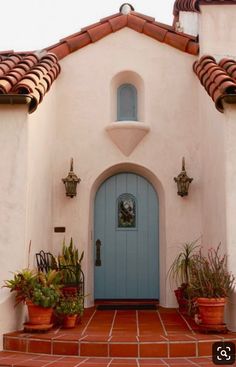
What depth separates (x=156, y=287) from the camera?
8.95 m

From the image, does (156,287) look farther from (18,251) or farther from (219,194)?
(18,251)

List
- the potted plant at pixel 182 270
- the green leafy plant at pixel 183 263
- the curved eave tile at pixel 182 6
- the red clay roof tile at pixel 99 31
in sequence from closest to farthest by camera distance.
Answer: the potted plant at pixel 182 270, the green leafy plant at pixel 183 263, the red clay roof tile at pixel 99 31, the curved eave tile at pixel 182 6

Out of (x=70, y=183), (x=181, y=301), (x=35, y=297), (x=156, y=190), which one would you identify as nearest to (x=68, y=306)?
(x=35, y=297)

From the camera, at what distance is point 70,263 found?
26.4ft

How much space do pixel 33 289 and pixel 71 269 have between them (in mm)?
1661

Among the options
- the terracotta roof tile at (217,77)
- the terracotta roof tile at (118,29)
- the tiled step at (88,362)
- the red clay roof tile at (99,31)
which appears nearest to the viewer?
the tiled step at (88,362)

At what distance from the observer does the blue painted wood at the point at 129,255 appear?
8961 millimetres

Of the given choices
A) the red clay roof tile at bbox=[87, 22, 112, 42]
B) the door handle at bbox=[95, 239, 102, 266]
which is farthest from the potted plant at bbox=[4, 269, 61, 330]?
the red clay roof tile at bbox=[87, 22, 112, 42]

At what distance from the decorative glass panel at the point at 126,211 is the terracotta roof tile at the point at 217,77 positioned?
8.77 ft

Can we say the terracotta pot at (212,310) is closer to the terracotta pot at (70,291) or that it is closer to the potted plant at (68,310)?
the potted plant at (68,310)

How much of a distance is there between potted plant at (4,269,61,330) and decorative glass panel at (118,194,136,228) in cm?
301

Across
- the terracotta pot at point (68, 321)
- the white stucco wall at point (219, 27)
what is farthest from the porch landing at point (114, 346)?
the white stucco wall at point (219, 27)

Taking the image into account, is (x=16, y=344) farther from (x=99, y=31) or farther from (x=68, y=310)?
(x=99, y=31)

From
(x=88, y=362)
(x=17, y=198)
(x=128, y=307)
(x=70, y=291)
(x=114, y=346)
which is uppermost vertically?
(x=17, y=198)
